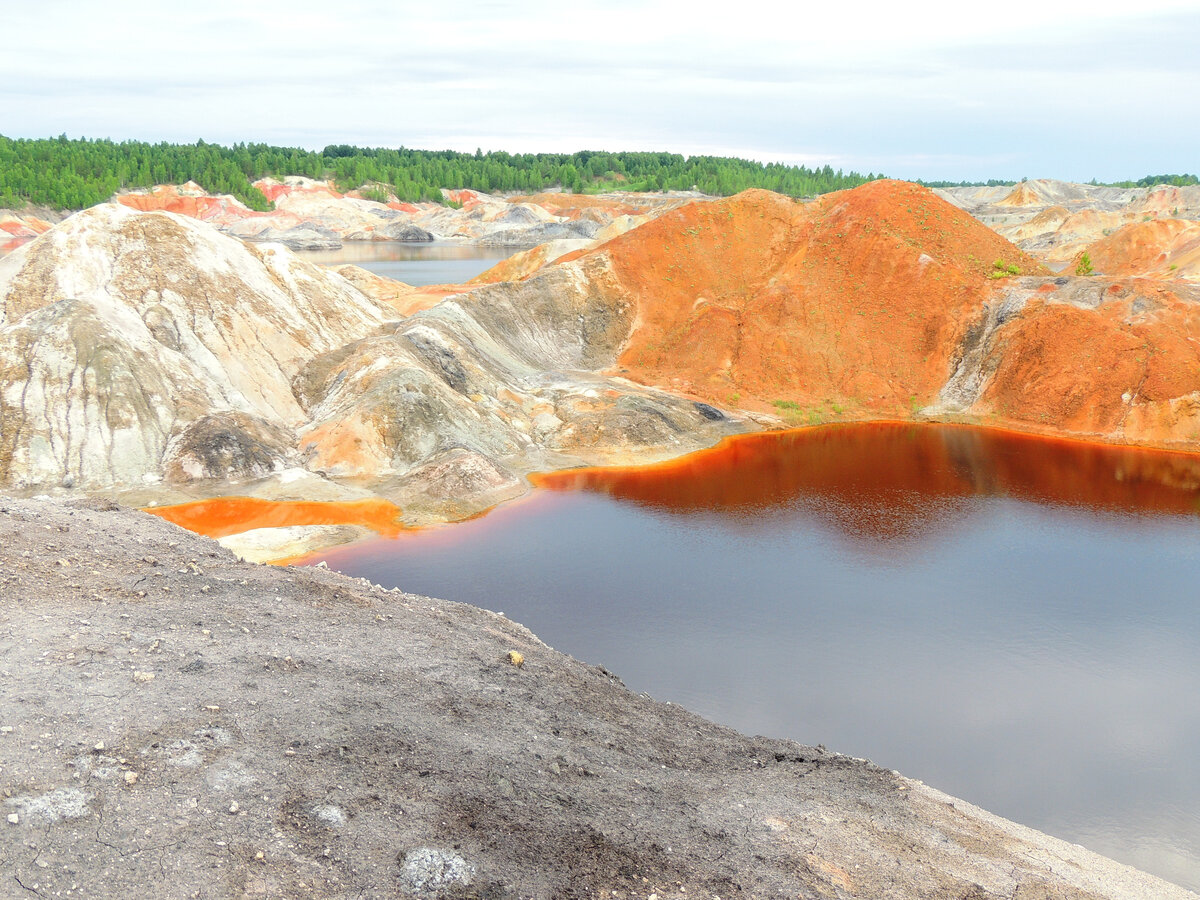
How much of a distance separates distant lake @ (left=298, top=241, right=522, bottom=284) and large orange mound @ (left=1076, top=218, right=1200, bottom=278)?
87.5 metres

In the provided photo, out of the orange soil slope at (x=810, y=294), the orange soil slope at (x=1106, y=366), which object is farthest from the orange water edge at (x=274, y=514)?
the orange soil slope at (x=1106, y=366)

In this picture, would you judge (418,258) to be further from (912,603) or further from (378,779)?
(378,779)

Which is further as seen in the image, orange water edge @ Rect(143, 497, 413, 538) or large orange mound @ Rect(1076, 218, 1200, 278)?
large orange mound @ Rect(1076, 218, 1200, 278)

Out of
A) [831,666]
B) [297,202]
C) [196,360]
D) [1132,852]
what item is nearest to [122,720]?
[831,666]

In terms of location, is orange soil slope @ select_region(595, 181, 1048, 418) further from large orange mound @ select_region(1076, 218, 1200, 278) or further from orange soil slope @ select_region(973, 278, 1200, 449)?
large orange mound @ select_region(1076, 218, 1200, 278)

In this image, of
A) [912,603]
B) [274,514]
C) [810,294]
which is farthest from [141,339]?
[810,294]

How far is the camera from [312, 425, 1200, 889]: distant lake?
21.8m

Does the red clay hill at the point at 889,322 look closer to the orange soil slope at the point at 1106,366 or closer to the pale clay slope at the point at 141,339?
the orange soil slope at the point at 1106,366

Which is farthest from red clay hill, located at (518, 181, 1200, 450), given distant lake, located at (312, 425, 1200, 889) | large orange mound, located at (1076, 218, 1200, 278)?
large orange mound, located at (1076, 218, 1200, 278)

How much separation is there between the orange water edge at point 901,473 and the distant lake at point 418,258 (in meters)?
75.3

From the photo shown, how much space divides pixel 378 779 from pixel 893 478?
1513 inches

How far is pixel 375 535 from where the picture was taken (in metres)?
37.5

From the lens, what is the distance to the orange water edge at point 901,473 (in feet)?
143

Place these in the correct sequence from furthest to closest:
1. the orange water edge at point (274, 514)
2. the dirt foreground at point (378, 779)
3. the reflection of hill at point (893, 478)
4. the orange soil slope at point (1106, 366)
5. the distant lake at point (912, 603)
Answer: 1. the orange soil slope at point (1106, 366)
2. the reflection of hill at point (893, 478)
3. the orange water edge at point (274, 514)
4. the distant lake at point (912, 603)
5. the dirt foreground at point (378, 779)
